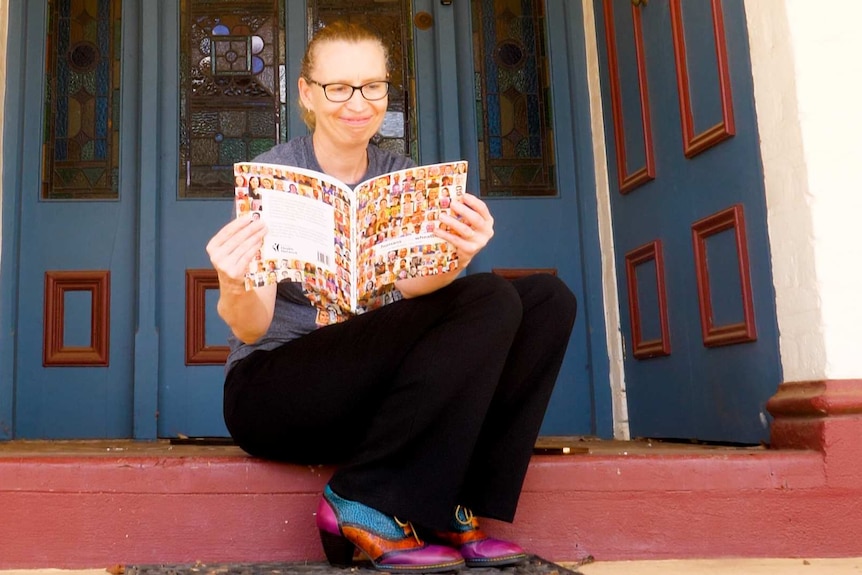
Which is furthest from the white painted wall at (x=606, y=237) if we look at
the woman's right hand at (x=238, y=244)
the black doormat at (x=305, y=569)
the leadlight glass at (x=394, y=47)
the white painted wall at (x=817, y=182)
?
the woman's right hand at (x=238, y=244)

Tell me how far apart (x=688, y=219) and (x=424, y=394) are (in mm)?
1359

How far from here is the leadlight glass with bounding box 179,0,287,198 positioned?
125 inches

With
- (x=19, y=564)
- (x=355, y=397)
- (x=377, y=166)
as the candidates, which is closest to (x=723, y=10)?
(x=377, y=166)

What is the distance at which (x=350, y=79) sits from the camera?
5.61 feet

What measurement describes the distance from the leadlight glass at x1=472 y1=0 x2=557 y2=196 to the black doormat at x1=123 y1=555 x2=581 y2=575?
1.81 meters

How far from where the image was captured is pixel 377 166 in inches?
74.5

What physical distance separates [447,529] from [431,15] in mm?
2226

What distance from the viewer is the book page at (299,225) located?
1.41m

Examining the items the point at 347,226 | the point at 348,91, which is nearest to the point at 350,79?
the point at 348,91

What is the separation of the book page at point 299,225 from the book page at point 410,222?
51 mm

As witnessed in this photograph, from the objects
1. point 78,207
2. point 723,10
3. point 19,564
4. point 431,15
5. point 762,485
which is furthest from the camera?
point 431,15

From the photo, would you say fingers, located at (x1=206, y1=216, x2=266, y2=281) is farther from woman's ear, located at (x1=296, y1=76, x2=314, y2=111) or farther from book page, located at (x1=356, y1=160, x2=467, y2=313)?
woman's ear, located at (x1=296, y1=76, x2=314, y2=111)

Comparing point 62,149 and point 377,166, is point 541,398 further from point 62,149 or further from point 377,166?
point 62,149

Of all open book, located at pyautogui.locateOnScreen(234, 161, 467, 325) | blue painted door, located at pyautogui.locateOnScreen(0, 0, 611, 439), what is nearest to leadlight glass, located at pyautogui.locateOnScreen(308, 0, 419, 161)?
blue painted door, located at pyautogui.locateOnScreen(0, 0, 611, 439)
